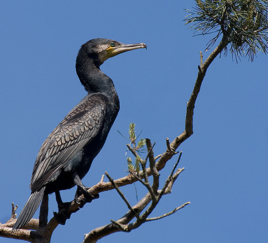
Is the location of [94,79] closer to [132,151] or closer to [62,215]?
[62,215]

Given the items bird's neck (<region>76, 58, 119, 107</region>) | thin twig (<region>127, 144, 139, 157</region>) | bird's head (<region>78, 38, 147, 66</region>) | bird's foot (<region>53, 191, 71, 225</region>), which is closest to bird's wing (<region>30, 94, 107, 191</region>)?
bird's neck (<region>76, 58, 119, 107</region>)

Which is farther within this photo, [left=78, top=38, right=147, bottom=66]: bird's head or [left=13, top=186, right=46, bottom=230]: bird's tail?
[left=78, top=38, right=147, bottom=66]: bird's head

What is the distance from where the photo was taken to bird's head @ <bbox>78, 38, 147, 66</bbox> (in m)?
6.84

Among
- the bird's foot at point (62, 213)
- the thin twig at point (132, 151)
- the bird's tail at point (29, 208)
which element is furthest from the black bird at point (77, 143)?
the thin twig at point (132, 151)


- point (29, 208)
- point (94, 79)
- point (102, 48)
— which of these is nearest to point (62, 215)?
point (29, 208)

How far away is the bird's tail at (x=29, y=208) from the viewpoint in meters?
4.89

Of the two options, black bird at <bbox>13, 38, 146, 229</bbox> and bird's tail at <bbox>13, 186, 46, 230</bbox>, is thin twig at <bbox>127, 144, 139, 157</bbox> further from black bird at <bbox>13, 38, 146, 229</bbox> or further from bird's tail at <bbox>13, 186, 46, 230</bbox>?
bird's tail at <bbox>13, 186, 46, 230</bbox>

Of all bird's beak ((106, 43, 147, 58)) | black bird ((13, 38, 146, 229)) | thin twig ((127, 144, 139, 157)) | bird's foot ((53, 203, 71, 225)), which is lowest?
bird's foot ((53, 203, 71, 225))

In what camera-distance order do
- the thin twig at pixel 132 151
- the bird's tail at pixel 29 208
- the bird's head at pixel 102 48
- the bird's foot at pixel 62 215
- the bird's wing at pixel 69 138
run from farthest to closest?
the bird's head at pixel 102 48 → the bird's wing at pixel 69 138 → the bird's foot at pixel 62 215 → the bird's tail at pixel 29 208 → the thin twig at pixel 132 151

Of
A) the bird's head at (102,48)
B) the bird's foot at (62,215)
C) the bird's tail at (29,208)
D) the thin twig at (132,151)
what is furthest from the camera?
the bird's head at (102,48)

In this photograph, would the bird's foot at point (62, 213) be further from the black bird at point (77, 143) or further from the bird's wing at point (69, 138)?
the bird's wing at point (69, 138)

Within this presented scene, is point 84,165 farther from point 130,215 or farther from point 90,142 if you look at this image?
point 130,215

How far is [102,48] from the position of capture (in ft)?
22.7

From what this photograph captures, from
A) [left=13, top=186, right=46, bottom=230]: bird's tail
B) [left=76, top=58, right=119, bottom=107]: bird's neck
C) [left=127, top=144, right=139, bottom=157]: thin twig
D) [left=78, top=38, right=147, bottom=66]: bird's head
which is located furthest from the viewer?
[left=78, top=38, right=147, bottom=66]: bird's head
